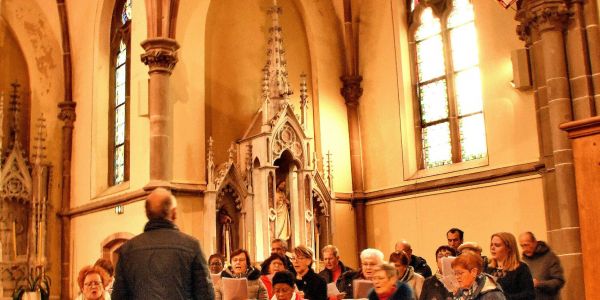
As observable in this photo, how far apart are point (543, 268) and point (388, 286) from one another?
244 centimetres

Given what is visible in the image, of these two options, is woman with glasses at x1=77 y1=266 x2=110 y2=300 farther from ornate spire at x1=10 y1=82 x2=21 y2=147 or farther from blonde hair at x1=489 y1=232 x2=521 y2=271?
ornate spire at x1=10 y1=82 x2=21 y2=147

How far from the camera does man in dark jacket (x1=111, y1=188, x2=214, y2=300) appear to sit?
457 centimetres

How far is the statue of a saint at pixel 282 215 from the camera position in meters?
13.2

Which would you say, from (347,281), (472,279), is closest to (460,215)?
(347,281)

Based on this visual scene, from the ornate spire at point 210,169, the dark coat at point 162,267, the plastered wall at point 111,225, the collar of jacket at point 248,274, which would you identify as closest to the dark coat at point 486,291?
the dark coat at point 162,267

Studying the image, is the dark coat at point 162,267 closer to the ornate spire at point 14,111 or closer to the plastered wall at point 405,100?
the plastered wall at point 405,100

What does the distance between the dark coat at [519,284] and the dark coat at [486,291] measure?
3.81 ft

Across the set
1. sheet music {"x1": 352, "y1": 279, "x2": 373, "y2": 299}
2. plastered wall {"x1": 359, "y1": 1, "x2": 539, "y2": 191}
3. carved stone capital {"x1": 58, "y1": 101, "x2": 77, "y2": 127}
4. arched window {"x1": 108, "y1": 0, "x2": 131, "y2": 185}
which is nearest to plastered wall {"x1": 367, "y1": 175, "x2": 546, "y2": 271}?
plastered wall {"x1": 359, "y1": 1, "x2": 539, "y2": 191}

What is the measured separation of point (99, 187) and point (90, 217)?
645 mm

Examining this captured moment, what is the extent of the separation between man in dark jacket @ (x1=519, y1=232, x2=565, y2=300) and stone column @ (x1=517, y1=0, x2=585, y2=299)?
2.01 metres

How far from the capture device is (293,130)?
528 inches

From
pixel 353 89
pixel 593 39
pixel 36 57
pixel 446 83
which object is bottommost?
pixel 593 39

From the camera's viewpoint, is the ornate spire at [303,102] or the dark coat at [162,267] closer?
the dark coat at [162,267]

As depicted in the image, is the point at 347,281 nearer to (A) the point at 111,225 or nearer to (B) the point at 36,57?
(A) the point at 111,225
